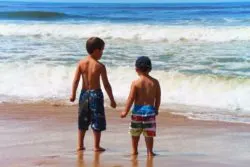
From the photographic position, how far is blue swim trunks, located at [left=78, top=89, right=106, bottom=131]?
5.68m

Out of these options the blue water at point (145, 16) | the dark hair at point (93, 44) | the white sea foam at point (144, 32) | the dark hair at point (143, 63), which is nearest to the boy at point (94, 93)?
the dark hair at point (93, 44)

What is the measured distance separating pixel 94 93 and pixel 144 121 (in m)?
0.62

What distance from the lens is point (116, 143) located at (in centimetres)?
618

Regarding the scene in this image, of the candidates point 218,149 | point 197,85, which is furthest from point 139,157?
point 197,85

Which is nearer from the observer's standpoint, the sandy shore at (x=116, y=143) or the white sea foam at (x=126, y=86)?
the sandy shore at (x=116, y=143)

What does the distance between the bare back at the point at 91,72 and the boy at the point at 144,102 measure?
423 mm

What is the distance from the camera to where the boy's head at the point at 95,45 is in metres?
5.67

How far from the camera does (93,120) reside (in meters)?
5.72

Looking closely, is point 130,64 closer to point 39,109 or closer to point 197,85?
point 197,85

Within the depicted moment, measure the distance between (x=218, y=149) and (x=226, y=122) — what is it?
1.89m

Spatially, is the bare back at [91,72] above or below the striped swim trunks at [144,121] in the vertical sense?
above

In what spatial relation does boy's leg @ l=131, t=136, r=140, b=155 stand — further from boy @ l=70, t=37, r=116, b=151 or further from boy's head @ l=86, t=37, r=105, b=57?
boy's head @ l=86, t=37, r=105, b=57

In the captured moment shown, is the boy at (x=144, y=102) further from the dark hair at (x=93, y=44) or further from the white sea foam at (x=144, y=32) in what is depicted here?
the white sea foam at (x=144, y=32)

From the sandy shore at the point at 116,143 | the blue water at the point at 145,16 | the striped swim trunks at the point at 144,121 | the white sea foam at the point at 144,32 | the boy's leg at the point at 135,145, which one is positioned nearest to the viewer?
the sandy shore at the point at 116,143
